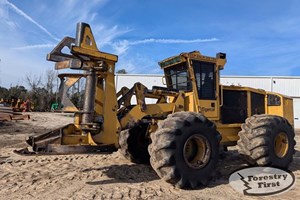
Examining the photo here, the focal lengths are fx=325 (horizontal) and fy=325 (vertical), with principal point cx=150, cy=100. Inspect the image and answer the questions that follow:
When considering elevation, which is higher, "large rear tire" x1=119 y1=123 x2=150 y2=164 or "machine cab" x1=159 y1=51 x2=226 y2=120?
"machine cab" x1=159 y1=51 x2=226 y2=120

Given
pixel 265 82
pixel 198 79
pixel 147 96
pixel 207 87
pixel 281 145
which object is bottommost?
pixel 281 145

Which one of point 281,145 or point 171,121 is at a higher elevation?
point 171,121

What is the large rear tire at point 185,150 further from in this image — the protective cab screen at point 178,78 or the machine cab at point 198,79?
the protective cab screen at point 178,78

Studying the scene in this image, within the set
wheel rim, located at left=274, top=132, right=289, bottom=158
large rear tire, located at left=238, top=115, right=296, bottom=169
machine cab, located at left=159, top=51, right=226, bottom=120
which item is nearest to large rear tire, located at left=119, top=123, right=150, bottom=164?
machine cab, located at left=159, top=51, right=226, bottom=120

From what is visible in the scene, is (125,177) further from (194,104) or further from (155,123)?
(194,104)

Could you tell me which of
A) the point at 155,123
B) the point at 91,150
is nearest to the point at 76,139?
the point at 91,150

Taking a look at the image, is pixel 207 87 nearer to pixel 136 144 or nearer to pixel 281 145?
pixel 136 144

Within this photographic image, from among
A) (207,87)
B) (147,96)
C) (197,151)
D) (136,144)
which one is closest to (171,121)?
(197,151)

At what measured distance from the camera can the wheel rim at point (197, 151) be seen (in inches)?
261

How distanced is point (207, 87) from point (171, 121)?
2360 millimetres

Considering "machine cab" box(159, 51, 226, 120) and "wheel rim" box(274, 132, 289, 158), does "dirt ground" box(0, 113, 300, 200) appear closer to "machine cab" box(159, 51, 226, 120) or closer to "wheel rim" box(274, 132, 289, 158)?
"wheel rim" box(274, 132, 289, 158)

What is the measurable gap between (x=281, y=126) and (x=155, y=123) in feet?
10.6

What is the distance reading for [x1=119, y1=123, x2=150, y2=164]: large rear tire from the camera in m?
8.21

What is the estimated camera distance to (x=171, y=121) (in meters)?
6.32
